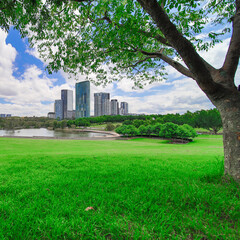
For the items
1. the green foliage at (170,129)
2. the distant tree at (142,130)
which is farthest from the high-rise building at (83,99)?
the green foliage at (170,129)

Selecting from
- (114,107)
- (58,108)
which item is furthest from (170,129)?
(58,108)

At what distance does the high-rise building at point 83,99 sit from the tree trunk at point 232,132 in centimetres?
17046

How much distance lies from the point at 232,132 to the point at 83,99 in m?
178

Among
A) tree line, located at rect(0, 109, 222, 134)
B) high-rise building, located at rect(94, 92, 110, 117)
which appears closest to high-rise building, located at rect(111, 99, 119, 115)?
high-rise building, located at rect(94, 92, 110, 117)

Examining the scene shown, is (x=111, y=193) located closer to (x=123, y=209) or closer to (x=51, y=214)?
(x=123, y=209)

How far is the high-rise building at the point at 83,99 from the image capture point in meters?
169

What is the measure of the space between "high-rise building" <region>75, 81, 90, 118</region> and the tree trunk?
170457mm

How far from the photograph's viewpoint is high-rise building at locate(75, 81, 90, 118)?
16925 cm

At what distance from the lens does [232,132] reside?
278cm

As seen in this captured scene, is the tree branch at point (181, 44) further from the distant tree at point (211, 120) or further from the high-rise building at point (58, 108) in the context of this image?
the high-rise building at point (58, 108)

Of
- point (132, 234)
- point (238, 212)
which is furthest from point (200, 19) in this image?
point (132, 234)

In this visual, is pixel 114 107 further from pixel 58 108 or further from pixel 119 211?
pixel 119 211

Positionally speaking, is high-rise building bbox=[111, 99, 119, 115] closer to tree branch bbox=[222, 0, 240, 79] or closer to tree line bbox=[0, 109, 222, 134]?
tree line bbox=[0, 109, 222, 134]

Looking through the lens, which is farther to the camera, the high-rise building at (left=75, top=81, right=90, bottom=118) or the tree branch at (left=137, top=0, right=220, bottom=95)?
the high-rise building at (left=75, top=81, right=90, bottom=118)
